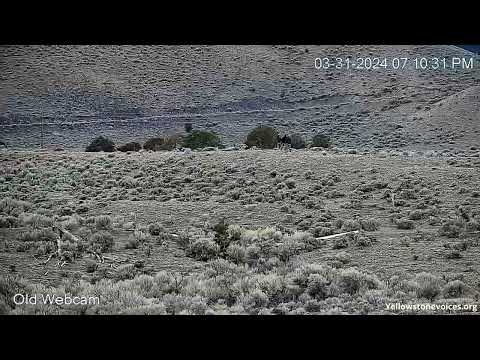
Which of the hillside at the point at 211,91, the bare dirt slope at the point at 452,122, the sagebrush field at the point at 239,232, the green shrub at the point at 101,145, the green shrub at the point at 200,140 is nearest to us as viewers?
the sagebrush field at the point at 239,232

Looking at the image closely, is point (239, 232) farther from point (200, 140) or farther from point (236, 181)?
point (200, 140)

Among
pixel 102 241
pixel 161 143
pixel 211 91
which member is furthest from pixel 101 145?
A: pixel 211 91

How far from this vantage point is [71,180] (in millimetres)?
6148

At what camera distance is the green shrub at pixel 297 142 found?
641 cm

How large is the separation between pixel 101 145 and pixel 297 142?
215 cm

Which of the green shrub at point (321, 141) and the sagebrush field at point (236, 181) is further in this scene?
the green shrub at point (321, 141)

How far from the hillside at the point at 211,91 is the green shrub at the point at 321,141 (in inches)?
3.1

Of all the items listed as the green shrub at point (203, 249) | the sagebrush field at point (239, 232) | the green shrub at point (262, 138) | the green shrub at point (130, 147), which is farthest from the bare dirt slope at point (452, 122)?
the green shrub at point (130, 147)

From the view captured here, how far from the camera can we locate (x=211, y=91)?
251 inches

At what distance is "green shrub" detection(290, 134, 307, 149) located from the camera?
6.41 metres

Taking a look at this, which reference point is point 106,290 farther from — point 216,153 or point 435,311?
point 435,311

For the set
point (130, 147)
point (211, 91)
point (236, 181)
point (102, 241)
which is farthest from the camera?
point (236, 181)

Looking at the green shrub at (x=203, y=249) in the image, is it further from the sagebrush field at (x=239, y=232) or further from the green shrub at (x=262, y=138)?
the green shrub at (x=262, y=138)
